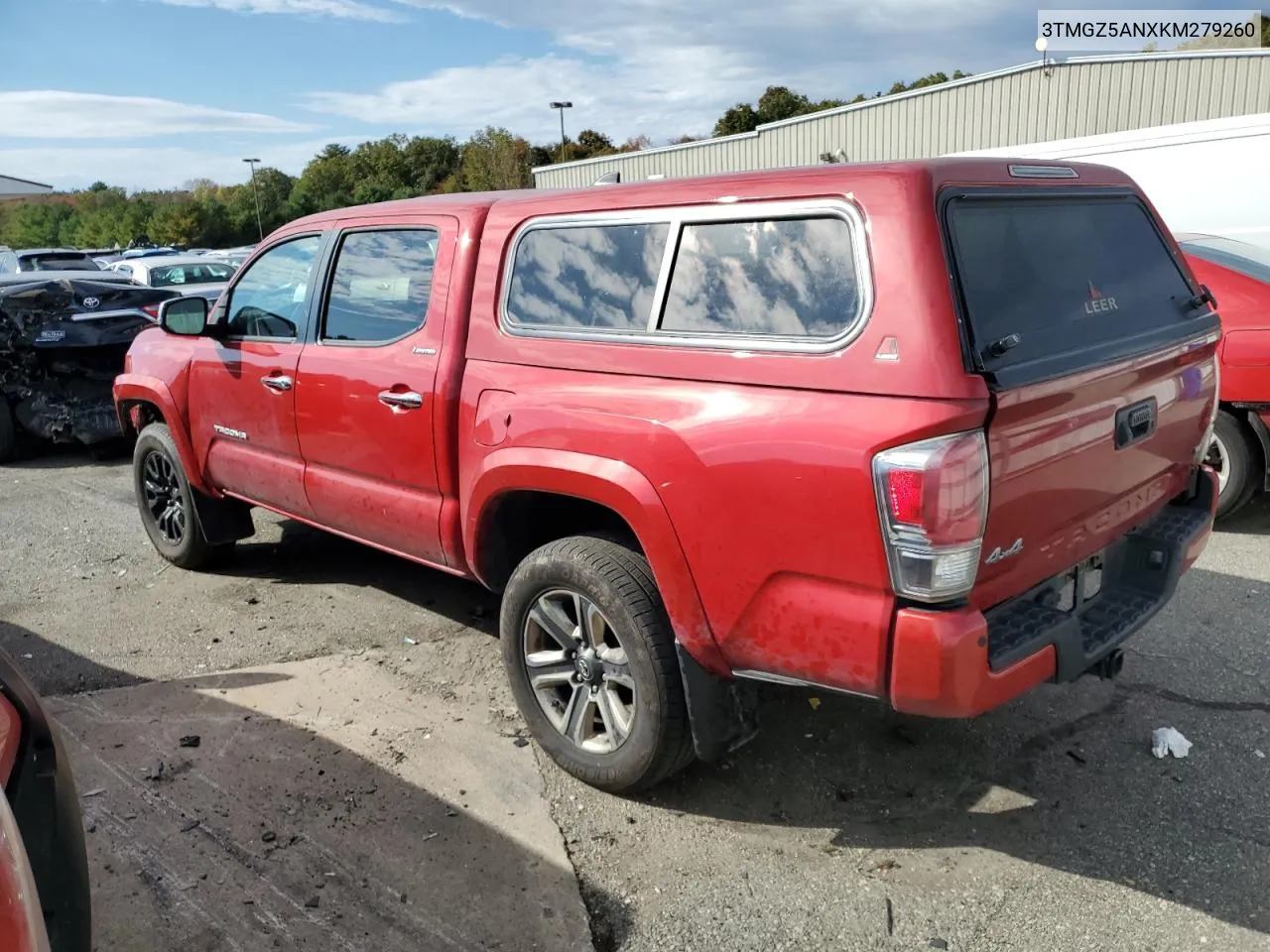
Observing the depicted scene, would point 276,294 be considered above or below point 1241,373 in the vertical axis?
above

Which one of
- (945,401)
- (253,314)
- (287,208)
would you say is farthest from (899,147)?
(287,208)

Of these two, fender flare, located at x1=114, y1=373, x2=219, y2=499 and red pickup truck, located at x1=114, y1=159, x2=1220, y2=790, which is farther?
fender flare, located at x1=114, y1=373, x2=219, y2=499

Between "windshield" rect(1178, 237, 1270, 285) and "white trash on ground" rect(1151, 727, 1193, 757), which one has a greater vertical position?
"windshield" rect(1178, 237, 1270, 285)

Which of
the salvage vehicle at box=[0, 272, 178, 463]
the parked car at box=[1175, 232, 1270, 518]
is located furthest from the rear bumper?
the salvage vehicle at box=[0, 272, 178, 463]

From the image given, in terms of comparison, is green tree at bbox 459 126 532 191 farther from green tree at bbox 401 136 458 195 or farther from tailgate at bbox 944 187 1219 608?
tailgate at bbox 944 187 1219 608

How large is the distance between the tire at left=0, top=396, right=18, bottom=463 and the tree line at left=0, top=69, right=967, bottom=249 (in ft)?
129

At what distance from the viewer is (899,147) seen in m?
23.7

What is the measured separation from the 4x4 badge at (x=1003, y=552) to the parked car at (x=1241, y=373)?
3.55 metres

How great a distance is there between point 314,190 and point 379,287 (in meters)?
67.7

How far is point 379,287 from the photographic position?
4199 mm

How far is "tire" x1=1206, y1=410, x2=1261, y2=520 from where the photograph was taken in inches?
227

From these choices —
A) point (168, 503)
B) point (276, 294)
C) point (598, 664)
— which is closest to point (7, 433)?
point (168, 503)

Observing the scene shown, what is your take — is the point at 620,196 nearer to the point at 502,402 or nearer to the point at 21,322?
the point at 502,402

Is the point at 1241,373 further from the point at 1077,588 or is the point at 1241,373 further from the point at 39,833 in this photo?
the point at 39,833
